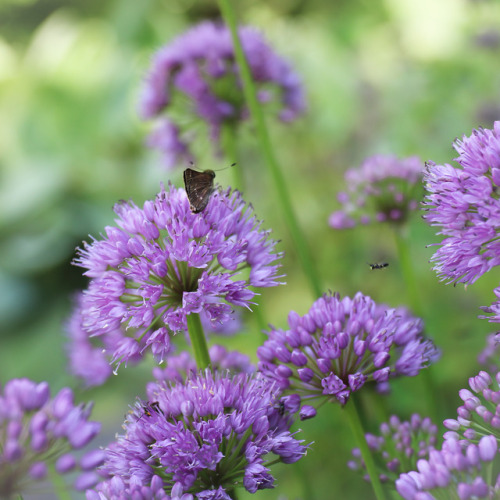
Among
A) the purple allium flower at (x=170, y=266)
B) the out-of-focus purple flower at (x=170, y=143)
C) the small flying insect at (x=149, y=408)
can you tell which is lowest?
the small flying insect at (x=149, y=408)

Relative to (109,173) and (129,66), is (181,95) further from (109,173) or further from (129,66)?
(129,66)

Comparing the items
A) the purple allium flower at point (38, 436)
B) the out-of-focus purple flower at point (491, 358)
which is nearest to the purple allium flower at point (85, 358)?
the purple allium flower at point (38, 436)

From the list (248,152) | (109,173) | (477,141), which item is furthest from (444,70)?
(477,141)

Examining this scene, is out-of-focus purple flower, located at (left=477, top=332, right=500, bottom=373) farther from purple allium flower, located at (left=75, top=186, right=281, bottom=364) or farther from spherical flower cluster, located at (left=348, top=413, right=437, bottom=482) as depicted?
purple allium flower, located at (left=75, top=186, right=281, bottom=364)

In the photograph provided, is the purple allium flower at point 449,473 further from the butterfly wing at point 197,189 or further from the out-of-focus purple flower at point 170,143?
the out-of-focus purple flower at point 170,143

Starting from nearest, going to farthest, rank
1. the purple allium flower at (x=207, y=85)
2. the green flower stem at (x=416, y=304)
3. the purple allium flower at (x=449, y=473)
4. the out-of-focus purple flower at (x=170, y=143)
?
the purple allium flower at (x=449, y=473) → the green flower stem at (x=416, y=304) → the purple allium flower at (x=207, y=85) → the out-of-focus purple flower at (x=170, y=143)

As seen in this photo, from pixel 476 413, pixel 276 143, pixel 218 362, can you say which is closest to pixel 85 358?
pixel 218 362

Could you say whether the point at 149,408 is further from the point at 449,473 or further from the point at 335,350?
the point at 449,473

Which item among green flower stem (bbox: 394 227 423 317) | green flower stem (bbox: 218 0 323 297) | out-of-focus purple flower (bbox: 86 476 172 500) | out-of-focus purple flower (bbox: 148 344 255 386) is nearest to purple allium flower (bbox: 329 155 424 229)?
green flower stem (bbox: 394 227 423 317)
